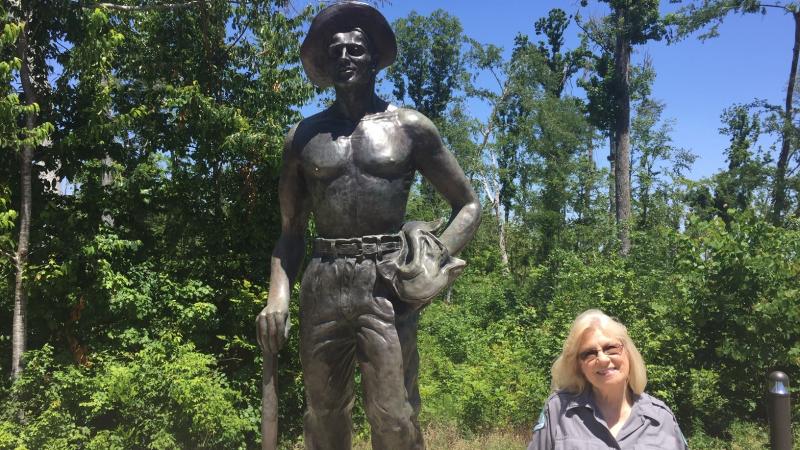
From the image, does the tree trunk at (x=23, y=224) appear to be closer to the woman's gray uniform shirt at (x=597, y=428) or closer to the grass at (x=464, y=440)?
the grass at (x=464, y=440)

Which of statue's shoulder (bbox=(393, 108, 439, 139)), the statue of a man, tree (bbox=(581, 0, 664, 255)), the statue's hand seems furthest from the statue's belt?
tree (bbox=(581, 0, 664, 255))

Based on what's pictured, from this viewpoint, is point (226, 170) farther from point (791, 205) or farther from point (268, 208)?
point (791, 205)

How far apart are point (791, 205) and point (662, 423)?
14.1m

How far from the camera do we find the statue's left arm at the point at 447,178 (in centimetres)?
272

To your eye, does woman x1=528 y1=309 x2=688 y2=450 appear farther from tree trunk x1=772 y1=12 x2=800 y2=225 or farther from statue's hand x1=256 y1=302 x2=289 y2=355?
tree trunk x1=772 y1=12 x2=800 y2=225

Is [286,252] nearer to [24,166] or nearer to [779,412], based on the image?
[779,412]

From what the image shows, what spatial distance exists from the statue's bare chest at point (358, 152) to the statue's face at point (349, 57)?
0.20 m

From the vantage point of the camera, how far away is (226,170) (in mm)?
7484

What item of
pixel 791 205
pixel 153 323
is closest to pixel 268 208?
pixel 153 323

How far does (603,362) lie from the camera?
1977 millimetres

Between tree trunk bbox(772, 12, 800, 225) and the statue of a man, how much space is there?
12.7 m

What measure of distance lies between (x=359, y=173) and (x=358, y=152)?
0.31 feet

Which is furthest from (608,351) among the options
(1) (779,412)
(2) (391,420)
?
(1) (779,412)

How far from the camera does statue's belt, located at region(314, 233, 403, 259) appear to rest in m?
2.57
